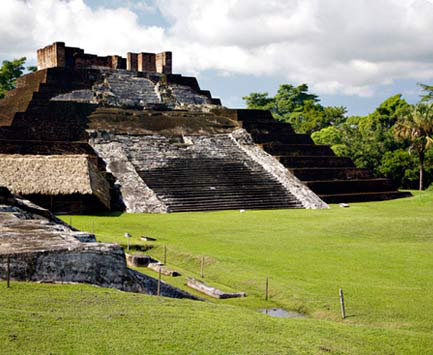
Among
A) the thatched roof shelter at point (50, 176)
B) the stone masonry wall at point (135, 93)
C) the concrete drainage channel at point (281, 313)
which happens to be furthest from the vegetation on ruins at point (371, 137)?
the concrete drainage channel at point (281, 313)

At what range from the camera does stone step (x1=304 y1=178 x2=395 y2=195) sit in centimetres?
2444

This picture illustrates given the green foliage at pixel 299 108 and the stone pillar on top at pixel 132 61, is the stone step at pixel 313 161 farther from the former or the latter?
the green foliage at pixel 299 108

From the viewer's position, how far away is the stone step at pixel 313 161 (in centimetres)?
2630

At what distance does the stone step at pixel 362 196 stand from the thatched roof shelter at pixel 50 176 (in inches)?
348

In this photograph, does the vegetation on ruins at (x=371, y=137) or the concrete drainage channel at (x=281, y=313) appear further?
the vegetation on ruins at (x=371, y=137)

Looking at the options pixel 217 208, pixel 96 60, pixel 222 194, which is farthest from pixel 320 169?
pixel 96 60

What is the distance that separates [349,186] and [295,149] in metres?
3.51

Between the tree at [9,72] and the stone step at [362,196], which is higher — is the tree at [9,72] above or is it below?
above

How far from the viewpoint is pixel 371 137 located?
38656 millimetres

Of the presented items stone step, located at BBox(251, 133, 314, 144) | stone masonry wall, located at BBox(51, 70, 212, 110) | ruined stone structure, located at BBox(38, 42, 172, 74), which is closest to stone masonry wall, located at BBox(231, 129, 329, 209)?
stone step, located at BBox(251, 133, 314, 144)

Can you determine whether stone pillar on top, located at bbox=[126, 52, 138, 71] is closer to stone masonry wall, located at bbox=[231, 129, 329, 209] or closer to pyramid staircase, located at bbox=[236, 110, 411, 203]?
pyramid staircase, located at bbox=[236, 110, 411, 203]

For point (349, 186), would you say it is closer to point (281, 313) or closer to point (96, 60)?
point (281, 313)

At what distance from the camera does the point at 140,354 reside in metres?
5.37

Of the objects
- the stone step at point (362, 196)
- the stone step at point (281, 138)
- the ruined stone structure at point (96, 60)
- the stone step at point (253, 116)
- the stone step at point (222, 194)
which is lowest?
the stone step at point (362, 196)
